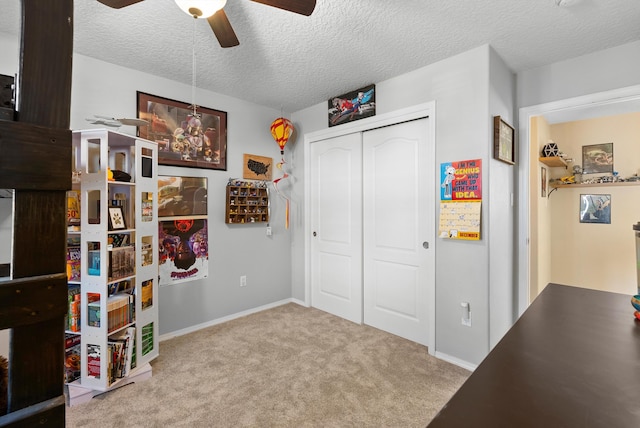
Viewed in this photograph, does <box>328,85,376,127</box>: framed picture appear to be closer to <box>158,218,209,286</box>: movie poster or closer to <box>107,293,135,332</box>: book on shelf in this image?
<box>158,218,209,286</box>: movie poster

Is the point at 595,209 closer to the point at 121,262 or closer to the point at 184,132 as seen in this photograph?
the point at 184,132

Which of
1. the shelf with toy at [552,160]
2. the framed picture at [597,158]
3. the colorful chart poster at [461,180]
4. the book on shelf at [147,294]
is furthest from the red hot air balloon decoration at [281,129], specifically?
the framed picture at [597,158]

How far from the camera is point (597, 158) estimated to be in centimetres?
358

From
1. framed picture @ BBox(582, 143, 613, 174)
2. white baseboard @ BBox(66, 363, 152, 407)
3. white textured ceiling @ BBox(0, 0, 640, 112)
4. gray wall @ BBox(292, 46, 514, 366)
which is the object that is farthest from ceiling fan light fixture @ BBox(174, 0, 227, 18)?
framed picture @ BBox(582, 143, 613, 174)

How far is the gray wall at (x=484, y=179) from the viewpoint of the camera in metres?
2.18

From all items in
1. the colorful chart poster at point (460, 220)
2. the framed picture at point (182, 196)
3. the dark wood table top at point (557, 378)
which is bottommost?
the dark wood table top at point (557, 378)

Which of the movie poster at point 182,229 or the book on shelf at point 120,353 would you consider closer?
the book on shelf at point 120,353

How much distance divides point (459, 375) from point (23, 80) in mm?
2693

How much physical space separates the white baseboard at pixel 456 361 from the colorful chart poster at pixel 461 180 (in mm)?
1276

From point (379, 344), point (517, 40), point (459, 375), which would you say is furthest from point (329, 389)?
point (517, 40)

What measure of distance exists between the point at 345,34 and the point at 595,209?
375cm

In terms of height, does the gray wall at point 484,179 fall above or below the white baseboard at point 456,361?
above

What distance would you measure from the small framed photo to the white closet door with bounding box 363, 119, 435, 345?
212 cm

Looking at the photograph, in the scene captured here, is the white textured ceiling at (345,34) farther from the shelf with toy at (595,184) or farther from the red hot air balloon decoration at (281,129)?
the shelf with toy at (595,184)
